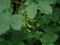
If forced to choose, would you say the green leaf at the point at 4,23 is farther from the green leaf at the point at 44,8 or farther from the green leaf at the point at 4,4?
the green leaf at the point at 44,8

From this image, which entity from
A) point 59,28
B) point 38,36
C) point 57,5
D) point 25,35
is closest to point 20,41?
point 25,35

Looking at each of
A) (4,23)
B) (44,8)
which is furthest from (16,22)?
(44,8)

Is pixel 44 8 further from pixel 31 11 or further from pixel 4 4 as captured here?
pixel 4 4

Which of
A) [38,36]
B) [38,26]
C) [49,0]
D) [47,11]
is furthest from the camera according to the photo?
[38,26]

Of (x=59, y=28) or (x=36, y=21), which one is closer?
(x=36, y=21)

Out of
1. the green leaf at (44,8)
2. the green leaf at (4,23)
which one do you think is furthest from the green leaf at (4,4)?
the green leaf at (44,8)

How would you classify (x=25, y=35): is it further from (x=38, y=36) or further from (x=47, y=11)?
(x=47, y=11)

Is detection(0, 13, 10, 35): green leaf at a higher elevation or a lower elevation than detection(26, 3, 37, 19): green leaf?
lower

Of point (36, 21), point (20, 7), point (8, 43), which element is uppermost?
point (20, 7)

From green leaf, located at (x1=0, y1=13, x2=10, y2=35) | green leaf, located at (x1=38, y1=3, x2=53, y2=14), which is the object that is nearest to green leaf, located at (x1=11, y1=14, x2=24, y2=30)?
green leaf, located at (x1=0, y1=13, x2=10, y2=35)

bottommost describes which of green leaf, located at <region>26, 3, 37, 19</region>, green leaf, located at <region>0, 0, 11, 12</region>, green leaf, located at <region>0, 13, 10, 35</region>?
green leaf, located at <region>0, 13, 10, 35</region>

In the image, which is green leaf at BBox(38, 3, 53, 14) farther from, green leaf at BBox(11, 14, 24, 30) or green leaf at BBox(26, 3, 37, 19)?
green leaf at BBox(11, 14, 24, 30)
